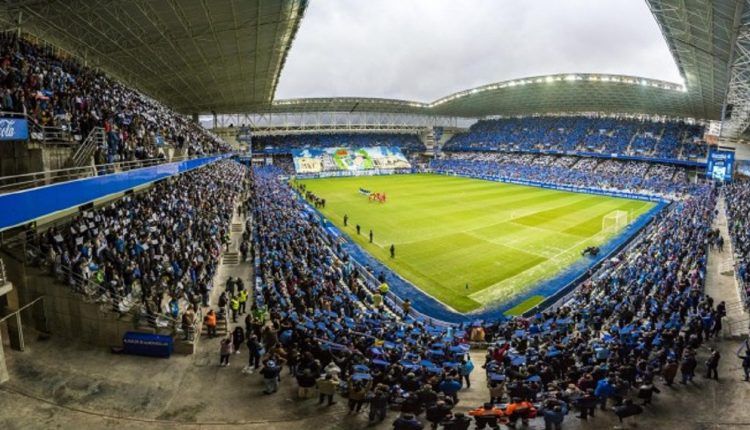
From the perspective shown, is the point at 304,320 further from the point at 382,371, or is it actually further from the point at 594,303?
the point at 594,303

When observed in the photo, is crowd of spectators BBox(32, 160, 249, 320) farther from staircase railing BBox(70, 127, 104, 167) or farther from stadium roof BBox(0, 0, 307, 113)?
stadium roof BBox(0, 0, 307, 113)

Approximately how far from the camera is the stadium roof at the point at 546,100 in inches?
2016

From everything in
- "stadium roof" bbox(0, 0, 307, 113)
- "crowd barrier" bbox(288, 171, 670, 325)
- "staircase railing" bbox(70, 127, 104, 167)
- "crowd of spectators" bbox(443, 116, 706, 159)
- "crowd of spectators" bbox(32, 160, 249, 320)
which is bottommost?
"crowd barrier" bbox(288, 171, 670, 325)

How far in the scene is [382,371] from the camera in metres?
10.1

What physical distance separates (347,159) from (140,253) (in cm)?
7028

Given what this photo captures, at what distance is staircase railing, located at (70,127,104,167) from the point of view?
13422 millimetres

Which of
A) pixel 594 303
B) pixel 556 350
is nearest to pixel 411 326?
pixel 556 350

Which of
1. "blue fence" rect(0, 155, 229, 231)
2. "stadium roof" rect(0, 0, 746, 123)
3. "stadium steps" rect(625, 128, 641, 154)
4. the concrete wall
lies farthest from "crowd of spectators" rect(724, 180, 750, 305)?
"stadium steps" rect(625, 128, 641, 154)

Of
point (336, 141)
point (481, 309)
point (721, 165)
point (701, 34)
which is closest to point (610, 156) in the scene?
point (721, 165)

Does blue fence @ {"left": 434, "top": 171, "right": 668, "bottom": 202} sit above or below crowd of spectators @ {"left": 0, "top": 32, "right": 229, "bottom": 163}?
below

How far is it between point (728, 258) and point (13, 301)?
3076cm

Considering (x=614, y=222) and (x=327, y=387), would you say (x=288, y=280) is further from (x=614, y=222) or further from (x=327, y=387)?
(x=614, y=222)

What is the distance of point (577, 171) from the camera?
6588 cm

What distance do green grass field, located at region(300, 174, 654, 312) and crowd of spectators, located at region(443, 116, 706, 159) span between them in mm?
20807
